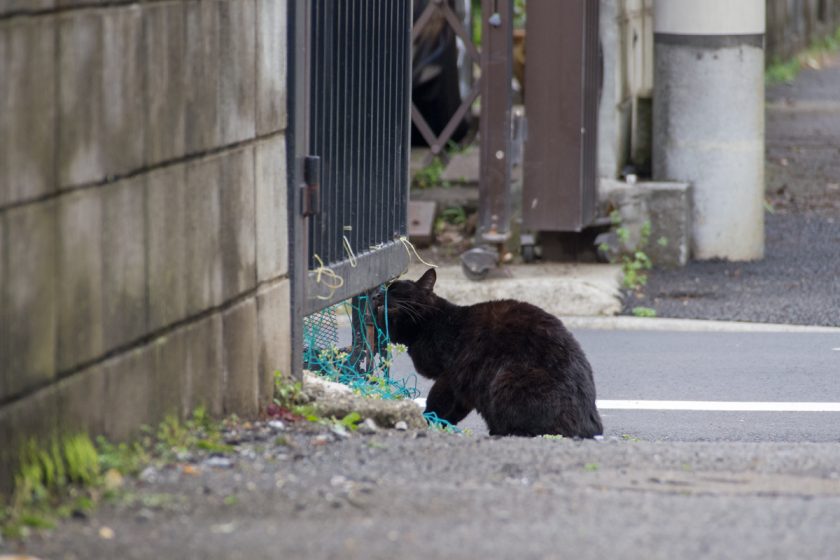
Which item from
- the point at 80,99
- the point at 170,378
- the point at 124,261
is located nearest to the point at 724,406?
the point at 170,378

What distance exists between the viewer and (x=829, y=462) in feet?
15.9

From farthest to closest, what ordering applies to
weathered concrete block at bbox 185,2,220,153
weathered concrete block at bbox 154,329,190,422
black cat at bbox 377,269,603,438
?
black cat at bbox 377,269,603,438 → weathered concrete block at bbox 185,2,220,153 → weathered concrete block at bbox 154,329,190,422

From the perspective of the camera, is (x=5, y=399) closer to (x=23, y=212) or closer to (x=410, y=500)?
(x=23, y=212)

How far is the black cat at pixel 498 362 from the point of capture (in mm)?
5934

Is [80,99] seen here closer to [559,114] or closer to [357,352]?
[357,352]

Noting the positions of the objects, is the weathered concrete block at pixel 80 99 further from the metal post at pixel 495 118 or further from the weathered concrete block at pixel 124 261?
the metal post at pixel 495 118

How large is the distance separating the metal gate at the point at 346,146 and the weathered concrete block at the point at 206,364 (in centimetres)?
75

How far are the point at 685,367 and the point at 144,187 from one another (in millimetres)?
5076

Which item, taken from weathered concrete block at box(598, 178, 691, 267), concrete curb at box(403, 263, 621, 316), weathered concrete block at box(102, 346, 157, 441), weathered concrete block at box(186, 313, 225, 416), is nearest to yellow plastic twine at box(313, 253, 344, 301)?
weathered concrete block at box(186, 313, 225, 416)

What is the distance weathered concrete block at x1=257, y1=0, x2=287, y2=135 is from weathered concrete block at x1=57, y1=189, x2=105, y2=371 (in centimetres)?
125

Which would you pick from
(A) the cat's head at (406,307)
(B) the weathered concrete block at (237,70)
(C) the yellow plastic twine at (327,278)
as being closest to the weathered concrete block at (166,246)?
(B) the weathered concrete block at (237,70)

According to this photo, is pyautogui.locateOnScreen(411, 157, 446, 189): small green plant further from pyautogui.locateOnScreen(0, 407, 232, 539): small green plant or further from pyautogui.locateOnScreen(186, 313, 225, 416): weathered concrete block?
pyautogui.locateOnScreen(0, 407, 232, 539): small green plant

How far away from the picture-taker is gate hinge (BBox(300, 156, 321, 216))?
5.43 meters

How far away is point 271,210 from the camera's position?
16.9 feet
